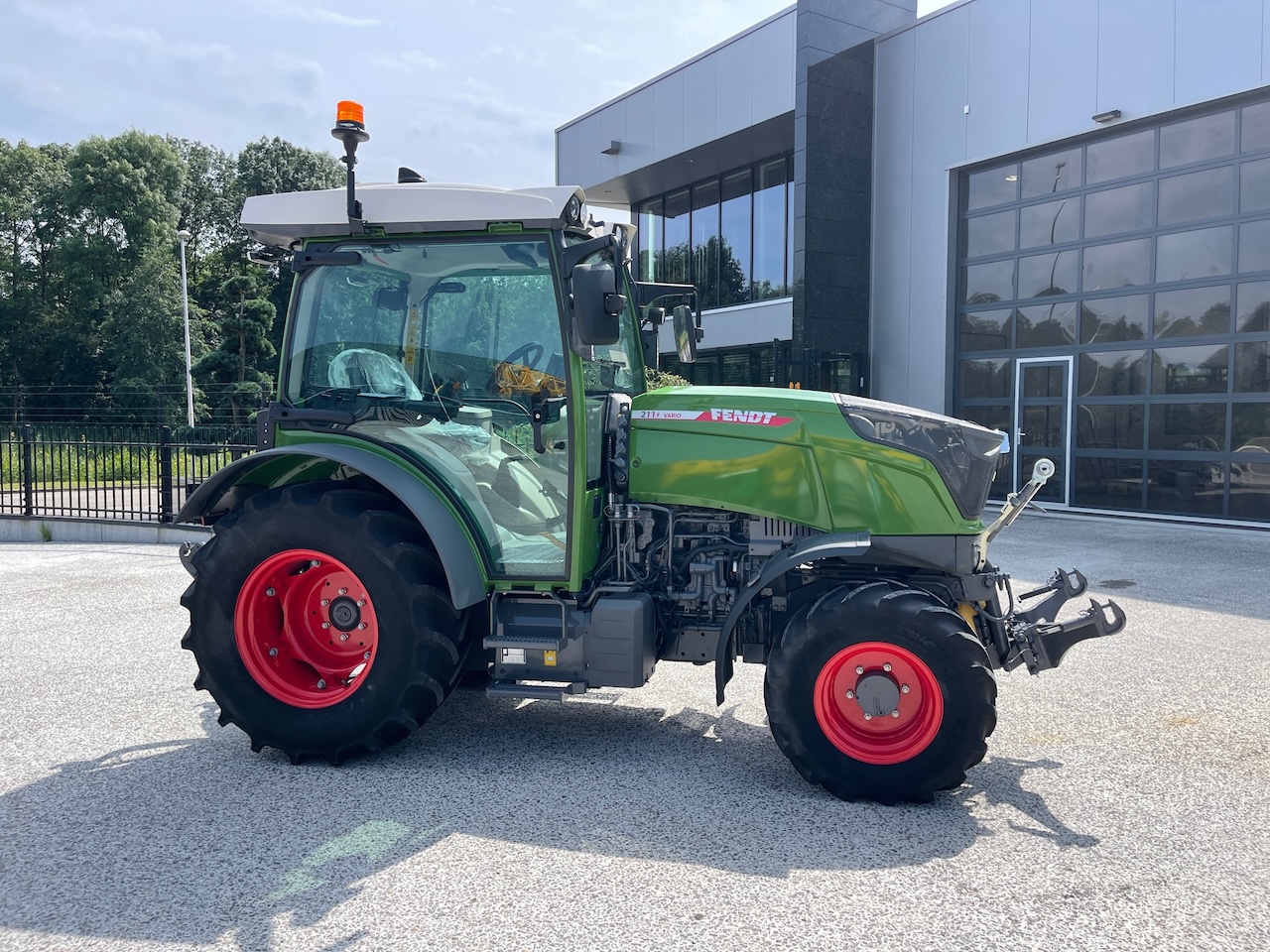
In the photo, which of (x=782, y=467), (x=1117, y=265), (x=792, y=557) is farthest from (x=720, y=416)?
(x=1117, y=265)

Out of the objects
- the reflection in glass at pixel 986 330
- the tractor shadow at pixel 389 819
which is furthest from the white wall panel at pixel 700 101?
the tractor shadow at pixel 389 819

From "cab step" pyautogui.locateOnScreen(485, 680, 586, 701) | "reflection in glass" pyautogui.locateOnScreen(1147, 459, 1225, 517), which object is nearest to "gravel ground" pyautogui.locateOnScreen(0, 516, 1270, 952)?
"cab step" pyautogui.locateOnScreen(485, 680, 586, 701)

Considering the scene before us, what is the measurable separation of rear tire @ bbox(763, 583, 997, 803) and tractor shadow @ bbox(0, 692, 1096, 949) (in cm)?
17

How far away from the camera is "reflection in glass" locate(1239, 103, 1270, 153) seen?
11820mm

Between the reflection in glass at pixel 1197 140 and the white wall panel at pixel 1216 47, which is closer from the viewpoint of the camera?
the white wall panel at pixel 1216 47

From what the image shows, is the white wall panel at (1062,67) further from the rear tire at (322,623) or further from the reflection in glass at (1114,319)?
the rear tire at (322,623)

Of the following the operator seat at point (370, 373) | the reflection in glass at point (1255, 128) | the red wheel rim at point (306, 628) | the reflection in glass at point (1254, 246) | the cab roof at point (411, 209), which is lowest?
the red wheel rim at point (306, 628)

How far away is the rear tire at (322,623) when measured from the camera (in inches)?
156

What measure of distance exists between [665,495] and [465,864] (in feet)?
5.77

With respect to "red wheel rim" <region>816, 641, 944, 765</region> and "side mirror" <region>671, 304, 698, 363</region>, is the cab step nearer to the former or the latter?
"red wheel rim" <region>816, 641, 944, 765</region>

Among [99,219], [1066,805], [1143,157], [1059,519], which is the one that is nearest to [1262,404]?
[1059,519]

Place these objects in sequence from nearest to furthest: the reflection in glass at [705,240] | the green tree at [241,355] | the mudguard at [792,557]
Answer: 1. the mudguard at [792,557]
2. the reflection in glass at [705,240]
3. the green tree at [241,355]

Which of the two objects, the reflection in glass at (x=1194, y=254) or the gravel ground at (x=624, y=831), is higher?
the reflection in glass at (x=1194, y=254)

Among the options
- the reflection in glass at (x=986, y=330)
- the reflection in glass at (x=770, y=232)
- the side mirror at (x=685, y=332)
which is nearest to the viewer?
the side mirror at (x=685, y=332)
